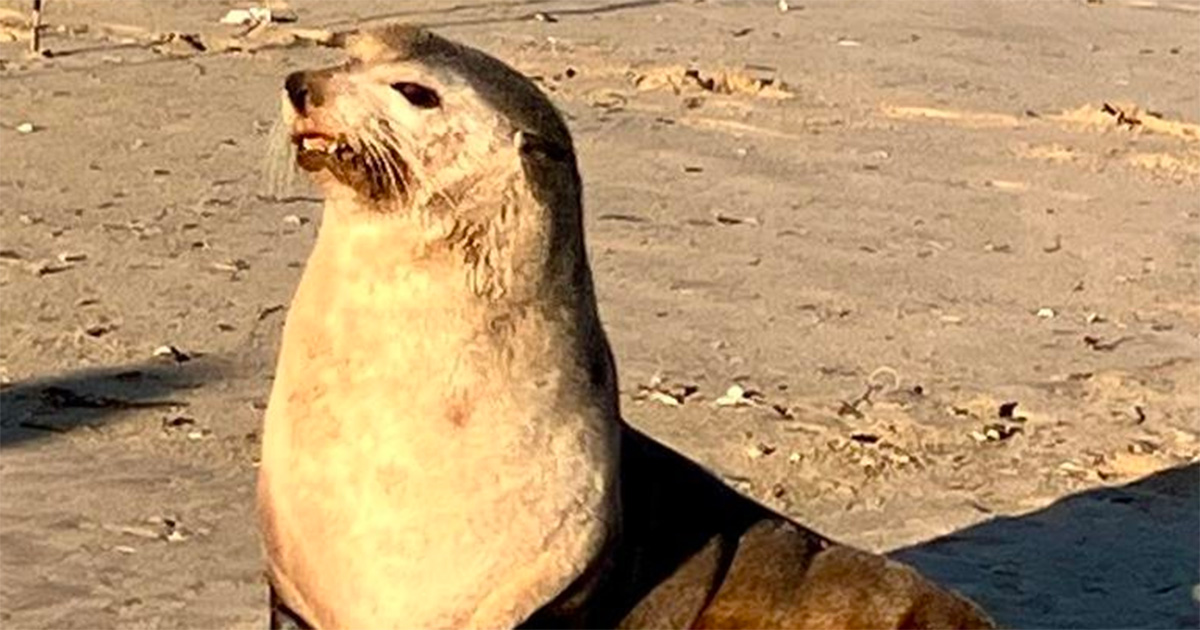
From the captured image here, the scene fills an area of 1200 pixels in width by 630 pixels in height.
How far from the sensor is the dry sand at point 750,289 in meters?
6.04

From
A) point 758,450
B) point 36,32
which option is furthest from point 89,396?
point 36,32

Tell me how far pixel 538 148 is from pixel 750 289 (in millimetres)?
4280

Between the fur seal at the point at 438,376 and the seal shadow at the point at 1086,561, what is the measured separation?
193 centimetres

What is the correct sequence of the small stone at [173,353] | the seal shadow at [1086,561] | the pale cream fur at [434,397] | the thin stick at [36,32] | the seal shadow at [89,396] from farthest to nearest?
the thin stick at [36,32]
the small stone at [173,353]
the seal shadow at [89,396]
the seal shadow at [1086,561]
the pale cream fur at [434,397]

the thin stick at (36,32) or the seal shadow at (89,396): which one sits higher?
the seal shadow at (89,396)

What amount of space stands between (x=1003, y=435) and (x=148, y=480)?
6.85ft

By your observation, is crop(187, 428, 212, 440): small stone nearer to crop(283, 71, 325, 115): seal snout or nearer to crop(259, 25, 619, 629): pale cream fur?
crop(259, 25, 619, 629): pale cream fur

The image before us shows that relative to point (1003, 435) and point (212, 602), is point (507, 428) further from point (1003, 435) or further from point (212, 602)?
point (1003, 435)

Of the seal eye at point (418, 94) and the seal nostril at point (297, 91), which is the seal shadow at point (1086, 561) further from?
the seal nostril at point (297, 91)

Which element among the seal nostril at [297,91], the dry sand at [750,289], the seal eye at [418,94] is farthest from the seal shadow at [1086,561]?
the seal nostril at [297,91]

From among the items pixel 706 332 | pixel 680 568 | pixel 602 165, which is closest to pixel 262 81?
pixel 602 165

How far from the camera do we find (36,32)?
39.0 ft

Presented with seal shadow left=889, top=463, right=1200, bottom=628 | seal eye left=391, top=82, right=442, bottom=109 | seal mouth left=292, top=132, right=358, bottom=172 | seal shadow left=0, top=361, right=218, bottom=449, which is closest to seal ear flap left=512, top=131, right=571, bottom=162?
seal eye left=391, top=82, right=442, bottom=109

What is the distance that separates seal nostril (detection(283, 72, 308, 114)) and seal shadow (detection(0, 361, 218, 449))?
98.2 inches
